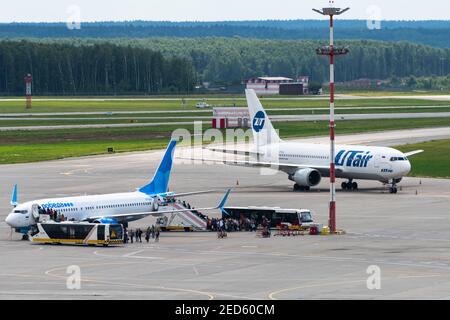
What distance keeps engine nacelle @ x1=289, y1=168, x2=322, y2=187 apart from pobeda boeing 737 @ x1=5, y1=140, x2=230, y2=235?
27.1 meters

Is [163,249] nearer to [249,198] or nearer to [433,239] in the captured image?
[433,239]

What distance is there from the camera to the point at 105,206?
268 feet

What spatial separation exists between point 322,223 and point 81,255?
21.4 meters

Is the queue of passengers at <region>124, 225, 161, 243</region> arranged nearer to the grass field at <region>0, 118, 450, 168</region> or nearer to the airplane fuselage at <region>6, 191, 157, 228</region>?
the airplane fuselage at <region>6, 191, 157, 228</region>

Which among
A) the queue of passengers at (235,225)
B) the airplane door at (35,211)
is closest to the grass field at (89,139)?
the queue of passengers at (235,225)

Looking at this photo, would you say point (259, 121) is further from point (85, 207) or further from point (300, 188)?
point (85, 207)

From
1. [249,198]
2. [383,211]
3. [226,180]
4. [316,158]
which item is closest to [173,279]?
[383,211]

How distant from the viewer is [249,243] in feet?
257

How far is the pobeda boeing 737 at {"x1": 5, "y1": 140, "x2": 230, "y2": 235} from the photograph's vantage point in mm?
79312

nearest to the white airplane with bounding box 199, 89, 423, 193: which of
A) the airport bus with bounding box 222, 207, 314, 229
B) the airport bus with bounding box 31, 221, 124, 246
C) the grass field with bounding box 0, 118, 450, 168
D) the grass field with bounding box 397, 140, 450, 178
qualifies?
the grass field with bounding box 397, 140, 450, 178

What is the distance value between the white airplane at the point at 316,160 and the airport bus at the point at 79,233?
3597 centimetres

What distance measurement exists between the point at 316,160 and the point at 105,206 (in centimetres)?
3510

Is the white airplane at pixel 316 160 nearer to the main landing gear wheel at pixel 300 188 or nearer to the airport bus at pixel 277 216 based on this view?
the main landing gear wheel at pixel 300 188

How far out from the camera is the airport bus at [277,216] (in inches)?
3322
